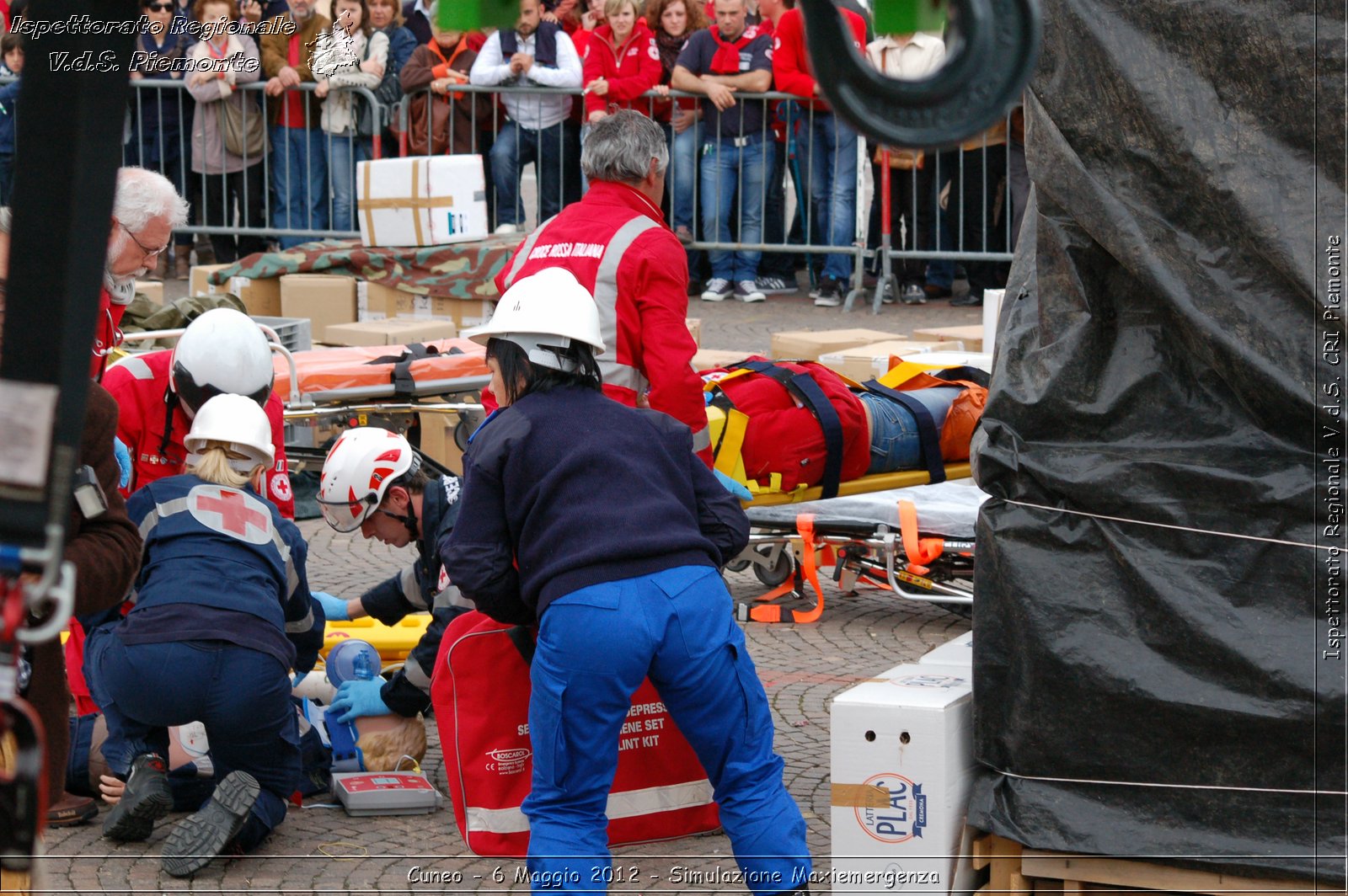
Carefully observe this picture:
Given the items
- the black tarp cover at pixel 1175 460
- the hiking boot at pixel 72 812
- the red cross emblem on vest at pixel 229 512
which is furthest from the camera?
the hiking boot at pixel 72 812

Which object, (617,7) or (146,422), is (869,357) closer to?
(146,422)

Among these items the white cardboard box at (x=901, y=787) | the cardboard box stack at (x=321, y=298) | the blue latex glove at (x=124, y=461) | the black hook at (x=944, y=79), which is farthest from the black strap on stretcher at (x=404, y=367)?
the black hook at (x=944, y=79)

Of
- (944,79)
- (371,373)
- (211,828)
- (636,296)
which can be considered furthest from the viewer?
(371,373)

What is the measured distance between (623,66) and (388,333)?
3999 mm

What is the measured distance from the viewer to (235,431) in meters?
4.66

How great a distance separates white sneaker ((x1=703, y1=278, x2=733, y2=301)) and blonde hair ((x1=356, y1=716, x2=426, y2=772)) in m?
8.64

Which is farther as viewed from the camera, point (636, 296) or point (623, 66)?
point (623, 66)

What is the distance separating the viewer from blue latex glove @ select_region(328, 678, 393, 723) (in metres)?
5.02

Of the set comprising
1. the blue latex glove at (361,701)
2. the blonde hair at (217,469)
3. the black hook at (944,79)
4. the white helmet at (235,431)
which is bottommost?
the blue latex glove at (361,701)

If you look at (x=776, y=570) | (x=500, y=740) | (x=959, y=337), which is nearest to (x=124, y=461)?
(x=500, y=740)

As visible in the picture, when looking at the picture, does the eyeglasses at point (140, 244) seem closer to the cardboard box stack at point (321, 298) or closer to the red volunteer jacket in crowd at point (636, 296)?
the red volunteer jacket in crowd at point (636, 296)

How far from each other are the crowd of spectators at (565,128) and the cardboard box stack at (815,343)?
3478mm

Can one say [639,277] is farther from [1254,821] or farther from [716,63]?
[716,63]

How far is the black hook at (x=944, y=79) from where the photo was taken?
59.7 inches
